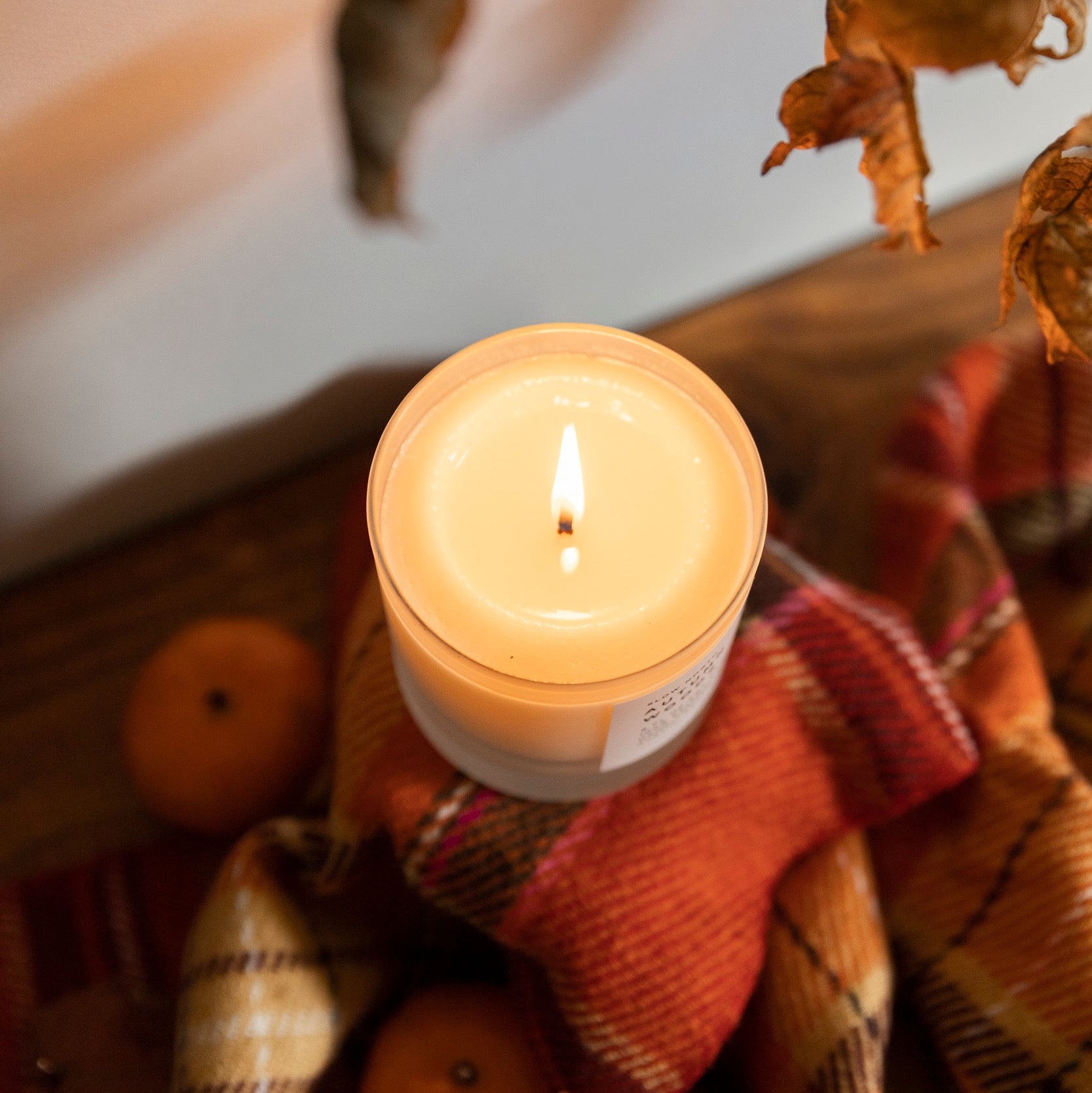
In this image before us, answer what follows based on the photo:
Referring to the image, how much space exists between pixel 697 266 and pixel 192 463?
1.05ft

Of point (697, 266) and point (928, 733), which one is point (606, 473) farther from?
point (697, 266)

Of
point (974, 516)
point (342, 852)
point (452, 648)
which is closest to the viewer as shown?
point (452, 648)

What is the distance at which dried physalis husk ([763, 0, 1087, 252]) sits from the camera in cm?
22

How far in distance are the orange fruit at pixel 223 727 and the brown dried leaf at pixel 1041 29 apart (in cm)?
41

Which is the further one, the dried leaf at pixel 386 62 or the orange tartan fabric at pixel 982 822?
the orange tartan fabric at pixel 982 822

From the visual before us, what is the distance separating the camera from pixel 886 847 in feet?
1.60

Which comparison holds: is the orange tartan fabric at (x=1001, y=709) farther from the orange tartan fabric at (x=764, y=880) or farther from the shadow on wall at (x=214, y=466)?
the shadow on wall at (x=214, y=466)

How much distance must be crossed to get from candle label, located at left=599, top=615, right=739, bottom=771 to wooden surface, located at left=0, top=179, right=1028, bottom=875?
0.90ft

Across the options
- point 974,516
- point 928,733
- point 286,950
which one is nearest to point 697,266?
point 974,516

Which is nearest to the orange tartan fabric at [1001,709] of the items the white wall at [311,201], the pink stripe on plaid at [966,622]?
the pink stripe on plaid at [966,622]

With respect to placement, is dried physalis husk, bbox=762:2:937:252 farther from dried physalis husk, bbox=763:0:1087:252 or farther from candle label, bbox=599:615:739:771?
candle label, bbox=599:615:739:771

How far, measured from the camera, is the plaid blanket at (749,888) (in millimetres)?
382

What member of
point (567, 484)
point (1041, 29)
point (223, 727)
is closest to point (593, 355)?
point (567, 484)

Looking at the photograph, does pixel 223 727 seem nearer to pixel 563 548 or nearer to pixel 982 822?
pixel 563 548
